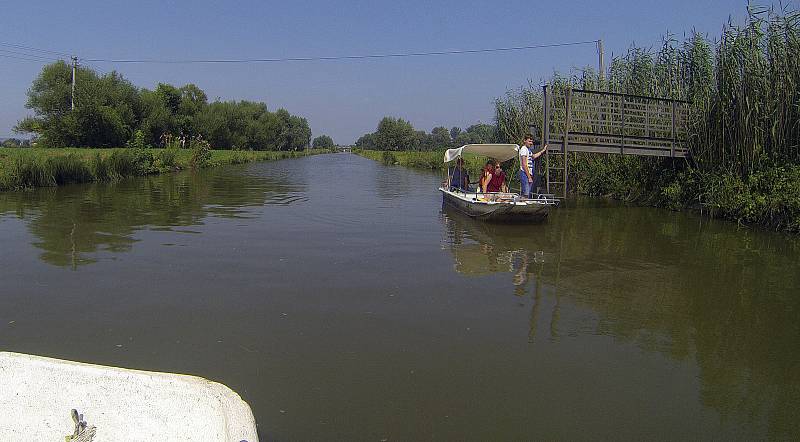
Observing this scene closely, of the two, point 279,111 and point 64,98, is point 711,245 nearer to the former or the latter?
point 64,98

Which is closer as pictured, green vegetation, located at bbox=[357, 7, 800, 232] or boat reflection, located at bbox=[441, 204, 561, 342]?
boat reflection, located at bbox=[441, 204, 561, 342]

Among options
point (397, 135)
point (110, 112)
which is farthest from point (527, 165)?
point (397, 135)

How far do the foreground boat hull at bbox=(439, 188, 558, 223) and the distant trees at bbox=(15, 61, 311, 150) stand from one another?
42197mm

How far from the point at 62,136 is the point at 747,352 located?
169 ft

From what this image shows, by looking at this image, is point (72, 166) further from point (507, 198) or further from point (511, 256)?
point (511, 256)

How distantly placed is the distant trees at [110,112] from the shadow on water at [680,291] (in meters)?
42.4

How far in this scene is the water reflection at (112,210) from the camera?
425 inches

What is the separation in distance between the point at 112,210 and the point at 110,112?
3725 cm

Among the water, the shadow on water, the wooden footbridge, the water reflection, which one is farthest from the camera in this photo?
the wooden footbridge

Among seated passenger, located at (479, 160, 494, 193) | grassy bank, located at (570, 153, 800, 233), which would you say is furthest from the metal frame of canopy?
grassy bank, located at (570, 153, 800, 233)

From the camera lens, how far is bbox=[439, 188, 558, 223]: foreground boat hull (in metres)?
13.9

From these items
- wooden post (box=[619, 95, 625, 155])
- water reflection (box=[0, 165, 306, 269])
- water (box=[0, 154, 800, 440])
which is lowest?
water (box=[0, 154, 800, 440])

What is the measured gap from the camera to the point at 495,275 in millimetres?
8992

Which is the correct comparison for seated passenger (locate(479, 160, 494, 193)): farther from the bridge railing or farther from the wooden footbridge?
the bridge railing
